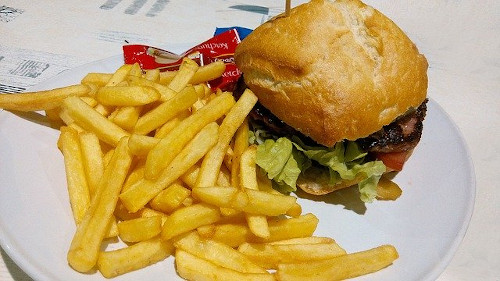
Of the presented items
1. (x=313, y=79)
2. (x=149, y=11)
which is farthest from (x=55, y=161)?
(x=149, y=11)

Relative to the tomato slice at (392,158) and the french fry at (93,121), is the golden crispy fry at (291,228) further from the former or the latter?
the french fry at (93,121)

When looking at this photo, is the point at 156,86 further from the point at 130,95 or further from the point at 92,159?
the point at 92,159

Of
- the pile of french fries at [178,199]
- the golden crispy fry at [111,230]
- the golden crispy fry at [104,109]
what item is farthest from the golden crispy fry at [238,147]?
the golden crispy fry at [104,109]

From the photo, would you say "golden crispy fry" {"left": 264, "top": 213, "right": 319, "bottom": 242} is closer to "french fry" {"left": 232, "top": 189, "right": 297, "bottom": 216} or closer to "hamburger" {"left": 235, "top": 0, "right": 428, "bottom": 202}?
"french fry" {"left": 232, "top": 189, "right": 297, "bottom": 216}

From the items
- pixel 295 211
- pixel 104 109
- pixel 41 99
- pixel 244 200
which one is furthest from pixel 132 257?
pixel 41 99

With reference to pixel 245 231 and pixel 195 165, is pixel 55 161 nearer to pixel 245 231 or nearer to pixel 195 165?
pixel 195 165

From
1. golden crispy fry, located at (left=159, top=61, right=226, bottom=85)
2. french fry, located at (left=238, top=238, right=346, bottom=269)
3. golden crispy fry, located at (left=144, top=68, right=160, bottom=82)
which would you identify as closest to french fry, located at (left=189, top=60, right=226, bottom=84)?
golden crispy fry, located at (left=159, top=61, right=226, bottom=85)
